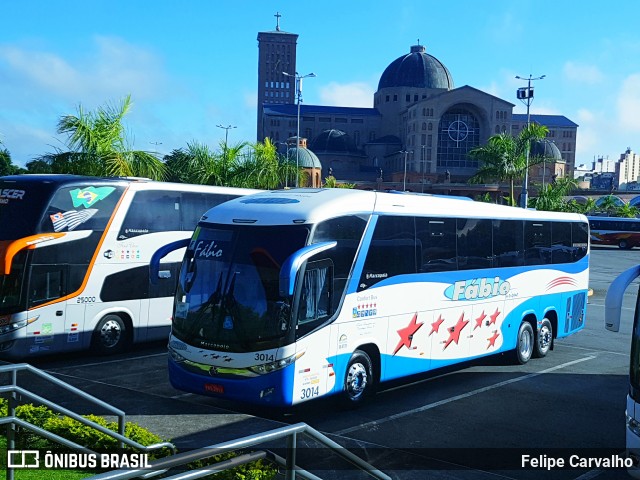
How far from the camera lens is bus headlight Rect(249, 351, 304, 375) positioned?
389 inches

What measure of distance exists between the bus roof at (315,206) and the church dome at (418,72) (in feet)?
348

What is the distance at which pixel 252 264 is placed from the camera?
10.2m

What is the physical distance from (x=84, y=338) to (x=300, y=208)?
659 cm

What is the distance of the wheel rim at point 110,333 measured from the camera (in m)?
15.3

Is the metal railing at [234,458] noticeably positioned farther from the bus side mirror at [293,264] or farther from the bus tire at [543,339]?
the bus tire at [543,339]

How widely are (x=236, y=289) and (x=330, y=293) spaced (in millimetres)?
1384

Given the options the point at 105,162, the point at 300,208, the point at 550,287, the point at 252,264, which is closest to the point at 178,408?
the point at 252,264

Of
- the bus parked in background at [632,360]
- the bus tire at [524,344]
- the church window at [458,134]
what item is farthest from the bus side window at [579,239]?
the church window at [458,134]

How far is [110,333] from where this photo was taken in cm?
1546

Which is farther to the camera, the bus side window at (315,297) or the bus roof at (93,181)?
the bus roof at (93,181)

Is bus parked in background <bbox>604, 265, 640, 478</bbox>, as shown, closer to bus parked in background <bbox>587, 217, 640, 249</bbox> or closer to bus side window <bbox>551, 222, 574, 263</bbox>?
bus side window <bbox>551, 222, 574, 263</bbox>

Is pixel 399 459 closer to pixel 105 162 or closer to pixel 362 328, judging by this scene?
pixel 362 328

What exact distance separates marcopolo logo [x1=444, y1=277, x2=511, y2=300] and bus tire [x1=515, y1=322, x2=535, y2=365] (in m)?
1.23

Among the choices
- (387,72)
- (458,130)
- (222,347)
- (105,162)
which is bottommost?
→ (222,347)
